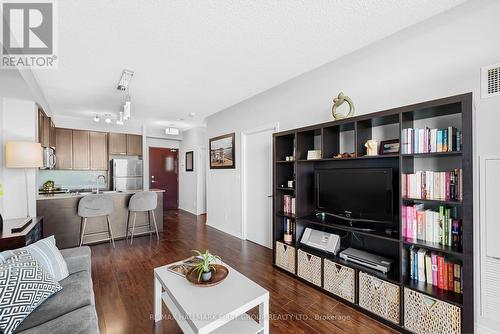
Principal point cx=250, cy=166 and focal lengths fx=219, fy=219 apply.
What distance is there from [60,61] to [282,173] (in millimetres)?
2866

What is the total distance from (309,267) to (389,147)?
4.88 feet

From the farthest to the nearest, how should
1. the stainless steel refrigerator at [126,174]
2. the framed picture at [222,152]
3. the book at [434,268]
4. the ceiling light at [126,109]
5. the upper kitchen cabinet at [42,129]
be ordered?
the stainless steel refrigerator at [126,174]
the framed picture at [222,152]
the upper kitchen cabinet at [42,129]
the ceiling light at [126,109]
the book at [434,268]

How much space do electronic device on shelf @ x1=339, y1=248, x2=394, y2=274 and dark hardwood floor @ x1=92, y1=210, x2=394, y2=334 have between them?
434mm

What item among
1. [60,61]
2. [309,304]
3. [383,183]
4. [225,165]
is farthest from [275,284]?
[60,61]

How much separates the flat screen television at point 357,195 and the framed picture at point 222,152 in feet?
6.92

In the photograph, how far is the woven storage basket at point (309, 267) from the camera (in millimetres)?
2338

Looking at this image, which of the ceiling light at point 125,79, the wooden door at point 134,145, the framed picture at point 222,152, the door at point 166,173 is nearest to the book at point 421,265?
the framed picture at point 222,152

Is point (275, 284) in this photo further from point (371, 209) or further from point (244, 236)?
point (244, 236)

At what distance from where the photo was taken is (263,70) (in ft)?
8.93

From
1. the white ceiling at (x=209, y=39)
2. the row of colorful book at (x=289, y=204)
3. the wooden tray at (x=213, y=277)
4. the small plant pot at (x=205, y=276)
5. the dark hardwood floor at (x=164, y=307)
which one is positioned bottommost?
the dark hardwood floor at (x=164, y=307)

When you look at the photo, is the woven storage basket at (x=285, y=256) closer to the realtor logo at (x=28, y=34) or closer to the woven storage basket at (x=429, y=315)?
the woven storage basket at (x=429, y=315)

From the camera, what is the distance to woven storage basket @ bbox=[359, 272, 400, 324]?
5.85 ft

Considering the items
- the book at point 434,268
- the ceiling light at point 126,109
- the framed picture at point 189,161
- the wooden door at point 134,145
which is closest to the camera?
the book at point 434,268

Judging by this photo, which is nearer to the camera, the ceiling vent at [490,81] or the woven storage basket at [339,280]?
the ceiling vent at [490,81]
